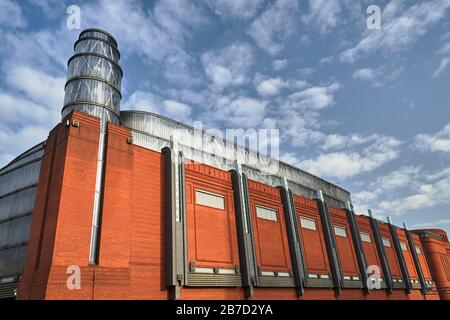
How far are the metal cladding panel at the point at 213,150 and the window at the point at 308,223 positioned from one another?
5.25 meters

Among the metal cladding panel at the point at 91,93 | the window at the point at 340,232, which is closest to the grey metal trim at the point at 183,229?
the metal cladding panel at the point at 91,93

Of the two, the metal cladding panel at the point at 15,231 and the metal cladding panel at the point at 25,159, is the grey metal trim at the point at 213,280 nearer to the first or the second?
the metal cladding panel at the point at 15,231

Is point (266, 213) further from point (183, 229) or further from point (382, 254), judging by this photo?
point (382, 254)

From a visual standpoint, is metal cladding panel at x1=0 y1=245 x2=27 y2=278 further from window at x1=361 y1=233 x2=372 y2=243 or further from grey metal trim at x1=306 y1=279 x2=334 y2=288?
window at x1=361 y1=233 x2=372 y2=243

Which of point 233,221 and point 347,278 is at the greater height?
point 233,221

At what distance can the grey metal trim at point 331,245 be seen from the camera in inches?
1202

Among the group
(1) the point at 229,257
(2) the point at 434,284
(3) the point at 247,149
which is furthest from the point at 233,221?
(2) the point at 434,284

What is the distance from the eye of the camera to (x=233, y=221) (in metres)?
24.3

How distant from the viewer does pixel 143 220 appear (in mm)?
19250

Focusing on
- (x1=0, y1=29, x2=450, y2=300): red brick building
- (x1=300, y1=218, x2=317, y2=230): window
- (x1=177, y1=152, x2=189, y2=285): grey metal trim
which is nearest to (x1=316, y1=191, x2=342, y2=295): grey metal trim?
(x1=0, y1=29, x2=450, y2=300): red brick building

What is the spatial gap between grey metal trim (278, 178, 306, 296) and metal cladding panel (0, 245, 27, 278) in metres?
19.2

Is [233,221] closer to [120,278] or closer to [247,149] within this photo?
[120,278]

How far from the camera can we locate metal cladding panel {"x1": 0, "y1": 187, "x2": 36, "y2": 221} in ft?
69.9

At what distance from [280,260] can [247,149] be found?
43.9ft
